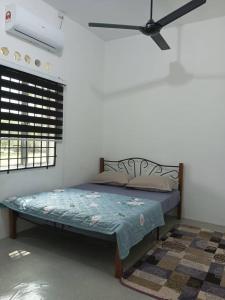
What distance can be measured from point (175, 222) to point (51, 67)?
2.90 meters

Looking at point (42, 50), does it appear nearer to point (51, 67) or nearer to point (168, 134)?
point (51, 67)

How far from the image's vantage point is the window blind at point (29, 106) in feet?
9.64

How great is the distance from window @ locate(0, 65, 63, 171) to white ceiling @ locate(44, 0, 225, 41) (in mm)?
1063

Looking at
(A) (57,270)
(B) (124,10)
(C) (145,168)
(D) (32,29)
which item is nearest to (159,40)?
(B) (124,10)

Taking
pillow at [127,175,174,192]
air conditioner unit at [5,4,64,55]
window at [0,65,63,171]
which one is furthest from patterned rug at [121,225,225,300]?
air conditioner unit at [5,4,64,55]

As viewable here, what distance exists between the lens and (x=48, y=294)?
1.99 m

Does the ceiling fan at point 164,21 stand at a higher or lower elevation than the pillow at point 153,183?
higher

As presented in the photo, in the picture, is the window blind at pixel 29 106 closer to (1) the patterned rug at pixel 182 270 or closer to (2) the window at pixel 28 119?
(2) the window at pixel 28 119

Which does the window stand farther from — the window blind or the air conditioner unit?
the air conditioner unit

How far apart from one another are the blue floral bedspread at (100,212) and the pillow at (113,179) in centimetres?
73

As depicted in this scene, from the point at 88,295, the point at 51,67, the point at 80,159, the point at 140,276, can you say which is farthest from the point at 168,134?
the point at 88,295

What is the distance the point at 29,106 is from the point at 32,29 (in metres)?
0.91

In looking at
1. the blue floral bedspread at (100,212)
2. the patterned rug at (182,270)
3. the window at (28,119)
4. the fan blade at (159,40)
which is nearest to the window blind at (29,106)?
the window at (28,119)

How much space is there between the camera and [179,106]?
13.1ft
